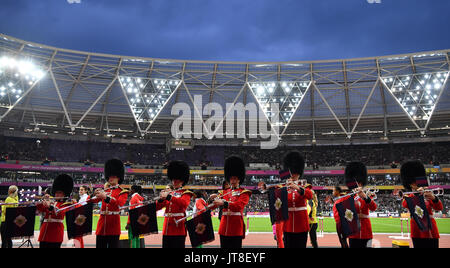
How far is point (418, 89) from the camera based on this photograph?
34.1m

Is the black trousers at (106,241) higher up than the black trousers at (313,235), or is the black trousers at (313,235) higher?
the black trousers at (106,241)

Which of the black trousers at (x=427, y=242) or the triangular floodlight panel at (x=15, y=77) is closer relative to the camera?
the black trousers at (x=427, y=242)

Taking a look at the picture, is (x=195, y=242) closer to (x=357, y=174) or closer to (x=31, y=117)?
(x=357, y=174)

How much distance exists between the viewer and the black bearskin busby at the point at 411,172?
707cm

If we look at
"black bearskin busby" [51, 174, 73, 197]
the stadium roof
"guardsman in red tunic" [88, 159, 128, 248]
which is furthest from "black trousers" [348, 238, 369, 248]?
the stadium roof

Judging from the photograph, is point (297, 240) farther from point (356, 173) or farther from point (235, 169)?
point (356, 173)

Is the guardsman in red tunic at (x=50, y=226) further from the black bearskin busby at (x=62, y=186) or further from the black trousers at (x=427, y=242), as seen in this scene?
the black trousers at (x=427, y=242)

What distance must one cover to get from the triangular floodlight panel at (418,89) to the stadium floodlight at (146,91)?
2544cm

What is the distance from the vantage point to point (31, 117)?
135 feet

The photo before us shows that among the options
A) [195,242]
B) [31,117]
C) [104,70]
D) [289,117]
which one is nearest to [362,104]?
[289,117]

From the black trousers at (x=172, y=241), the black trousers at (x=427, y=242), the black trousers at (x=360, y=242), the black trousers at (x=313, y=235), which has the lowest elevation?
the black trousers at (x=313, y=235)

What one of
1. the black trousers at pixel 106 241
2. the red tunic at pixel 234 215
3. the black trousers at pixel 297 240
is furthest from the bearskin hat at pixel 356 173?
the black trousers at pixel 106 241

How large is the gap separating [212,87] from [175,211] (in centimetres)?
3222

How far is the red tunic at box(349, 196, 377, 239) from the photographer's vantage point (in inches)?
252
